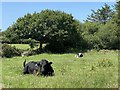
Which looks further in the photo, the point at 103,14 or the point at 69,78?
the point at 103,14

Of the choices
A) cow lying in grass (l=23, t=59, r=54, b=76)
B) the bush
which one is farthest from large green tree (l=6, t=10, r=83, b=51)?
cow lying in grass (l=23, t=59, r=54, b=76)

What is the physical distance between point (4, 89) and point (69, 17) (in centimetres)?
4851

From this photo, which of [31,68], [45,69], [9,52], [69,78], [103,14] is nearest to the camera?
[69,78]

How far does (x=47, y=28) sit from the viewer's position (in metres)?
55.6

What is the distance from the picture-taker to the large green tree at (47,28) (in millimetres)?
55125

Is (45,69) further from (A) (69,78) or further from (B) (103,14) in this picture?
(B) (103,14)

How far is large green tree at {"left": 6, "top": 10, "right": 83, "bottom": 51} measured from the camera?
55.1m

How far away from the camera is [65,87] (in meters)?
10.8

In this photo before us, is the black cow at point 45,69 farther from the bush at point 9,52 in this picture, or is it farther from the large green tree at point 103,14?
the large green tree at point 103,14

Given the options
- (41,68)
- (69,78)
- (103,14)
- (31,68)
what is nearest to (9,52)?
(31,68)

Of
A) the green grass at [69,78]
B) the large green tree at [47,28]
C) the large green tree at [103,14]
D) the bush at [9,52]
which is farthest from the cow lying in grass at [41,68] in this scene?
the large green tree at [103,14]

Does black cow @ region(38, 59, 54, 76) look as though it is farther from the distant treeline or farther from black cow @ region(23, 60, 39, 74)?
the distant treeline

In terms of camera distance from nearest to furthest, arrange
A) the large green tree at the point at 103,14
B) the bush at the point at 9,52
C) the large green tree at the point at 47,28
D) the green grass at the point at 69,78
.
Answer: the green grass at the point at 69,78, the bush at the point at 9,52, the large green tree at the point at 47,28, the large green tree at the point at 103,14

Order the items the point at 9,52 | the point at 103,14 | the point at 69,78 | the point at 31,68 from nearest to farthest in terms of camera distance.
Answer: the point at 69,78
the point at 31,68
the point at 9,52
the point at 103,14
